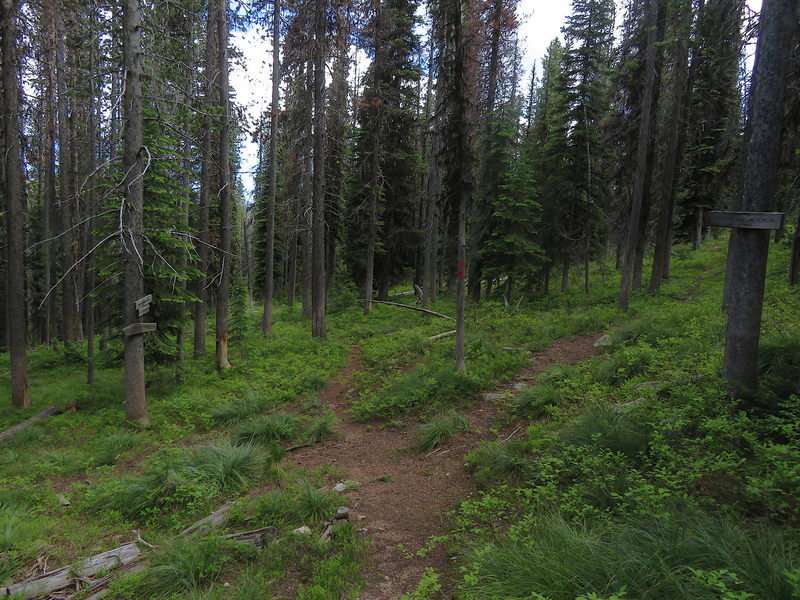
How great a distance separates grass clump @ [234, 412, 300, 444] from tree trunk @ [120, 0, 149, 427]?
3209mm

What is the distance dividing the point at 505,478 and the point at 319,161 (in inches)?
540

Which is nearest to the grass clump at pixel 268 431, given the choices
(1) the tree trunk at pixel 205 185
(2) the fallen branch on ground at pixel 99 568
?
(2) the fallen branch on ground at pixel 99 568

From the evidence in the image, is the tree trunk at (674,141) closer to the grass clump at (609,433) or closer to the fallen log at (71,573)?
the grass clump at (609,433)

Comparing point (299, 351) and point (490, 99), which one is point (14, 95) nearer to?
point (299, 351)

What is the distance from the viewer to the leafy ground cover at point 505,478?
115 inches

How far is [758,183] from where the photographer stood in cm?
486

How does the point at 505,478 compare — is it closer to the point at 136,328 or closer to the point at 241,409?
the point at 241,409

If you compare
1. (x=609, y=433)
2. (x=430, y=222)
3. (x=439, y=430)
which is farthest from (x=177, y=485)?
(x=430, y=222)

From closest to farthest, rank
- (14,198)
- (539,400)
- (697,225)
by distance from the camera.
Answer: (539,400) → (14,198) → (697,225)

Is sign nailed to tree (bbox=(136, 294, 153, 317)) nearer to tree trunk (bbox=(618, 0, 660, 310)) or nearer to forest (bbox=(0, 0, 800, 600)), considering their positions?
forest (bbox=(0, 0, 800, 600))

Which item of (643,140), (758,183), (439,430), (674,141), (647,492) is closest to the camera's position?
(647,492)

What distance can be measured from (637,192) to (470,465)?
46.2 feet

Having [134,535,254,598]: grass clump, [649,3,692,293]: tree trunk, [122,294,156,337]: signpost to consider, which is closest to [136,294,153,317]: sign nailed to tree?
[122,294,156,337]: signpost

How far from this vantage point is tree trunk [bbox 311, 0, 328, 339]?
44.1 ft
